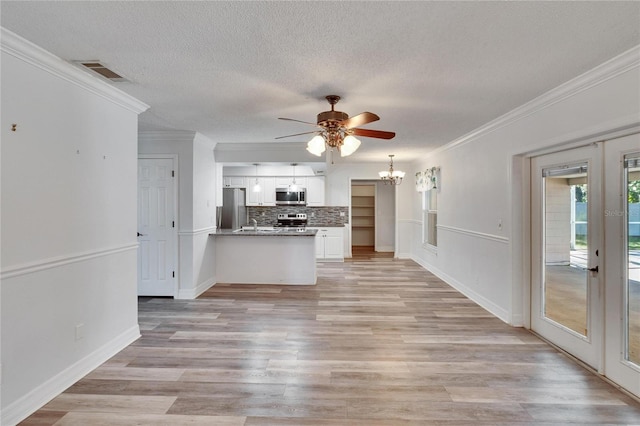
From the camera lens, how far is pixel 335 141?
10.2ft

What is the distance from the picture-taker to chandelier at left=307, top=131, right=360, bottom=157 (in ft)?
9.93

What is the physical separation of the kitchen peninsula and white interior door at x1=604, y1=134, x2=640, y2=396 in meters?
3.92

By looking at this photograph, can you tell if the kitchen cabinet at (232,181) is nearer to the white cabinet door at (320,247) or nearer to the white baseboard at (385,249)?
the white cabinet door at (320,247)

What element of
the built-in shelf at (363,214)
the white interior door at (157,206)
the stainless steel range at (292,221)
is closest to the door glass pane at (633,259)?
the white interior door at (157,206)

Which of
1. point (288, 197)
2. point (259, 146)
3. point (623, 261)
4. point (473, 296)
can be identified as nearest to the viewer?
point (623, 261)

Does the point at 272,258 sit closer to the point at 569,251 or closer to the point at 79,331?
the point at 79,331

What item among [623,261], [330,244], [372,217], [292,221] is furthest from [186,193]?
[372,217]

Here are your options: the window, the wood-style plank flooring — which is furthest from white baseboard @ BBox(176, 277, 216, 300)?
the window

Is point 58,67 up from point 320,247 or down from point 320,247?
up

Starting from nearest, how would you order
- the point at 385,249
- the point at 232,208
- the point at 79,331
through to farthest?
the point at 79,331 < the point at 232,208 < the point at 385,249

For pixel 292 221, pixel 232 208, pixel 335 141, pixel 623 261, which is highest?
pixel 335 141

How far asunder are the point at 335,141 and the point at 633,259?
2493 mm

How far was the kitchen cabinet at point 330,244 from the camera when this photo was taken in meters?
8.02

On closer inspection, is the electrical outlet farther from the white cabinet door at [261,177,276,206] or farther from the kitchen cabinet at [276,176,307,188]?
the kitchen cabinet at [276,176,307,188]
